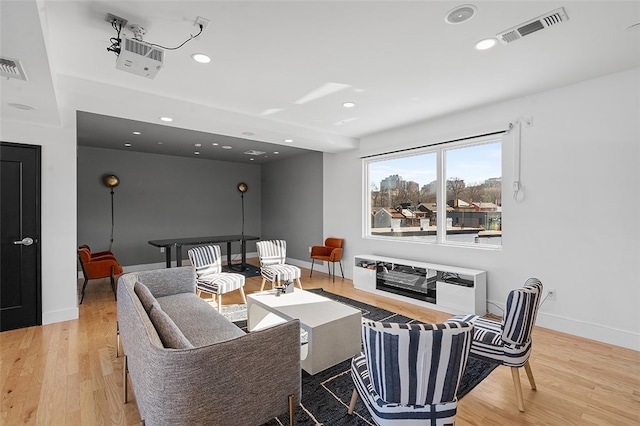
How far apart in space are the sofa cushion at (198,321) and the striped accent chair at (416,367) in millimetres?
1067

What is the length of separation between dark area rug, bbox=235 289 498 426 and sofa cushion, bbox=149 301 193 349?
2.84 ft

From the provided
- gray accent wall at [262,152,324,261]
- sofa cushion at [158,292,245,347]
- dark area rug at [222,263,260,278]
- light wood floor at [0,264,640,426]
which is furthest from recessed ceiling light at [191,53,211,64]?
dark area rug at [222,263,260,278]

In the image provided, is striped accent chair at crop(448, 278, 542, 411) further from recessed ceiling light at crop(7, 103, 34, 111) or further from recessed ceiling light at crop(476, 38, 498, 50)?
recessed ceiling light at crop(7, 103, 34, 111)

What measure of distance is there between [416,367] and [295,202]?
6268 millimetres

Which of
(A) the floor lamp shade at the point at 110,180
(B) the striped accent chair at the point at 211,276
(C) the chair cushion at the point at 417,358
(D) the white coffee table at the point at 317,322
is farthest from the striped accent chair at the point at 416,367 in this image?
(A) the floor lamp shade at the point at 110,180

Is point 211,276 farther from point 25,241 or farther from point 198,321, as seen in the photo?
point 25,241

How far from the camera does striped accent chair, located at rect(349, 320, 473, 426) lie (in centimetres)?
139

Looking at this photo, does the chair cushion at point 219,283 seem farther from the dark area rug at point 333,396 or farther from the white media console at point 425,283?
the white media console at point 425,283

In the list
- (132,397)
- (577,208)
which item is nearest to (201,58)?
(132,397)

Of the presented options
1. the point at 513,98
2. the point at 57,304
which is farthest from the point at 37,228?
the point at 513,98

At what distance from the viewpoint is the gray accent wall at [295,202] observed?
6.93 m

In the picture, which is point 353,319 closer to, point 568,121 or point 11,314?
point 568,121

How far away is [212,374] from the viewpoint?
1.38 m

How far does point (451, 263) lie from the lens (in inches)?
174
